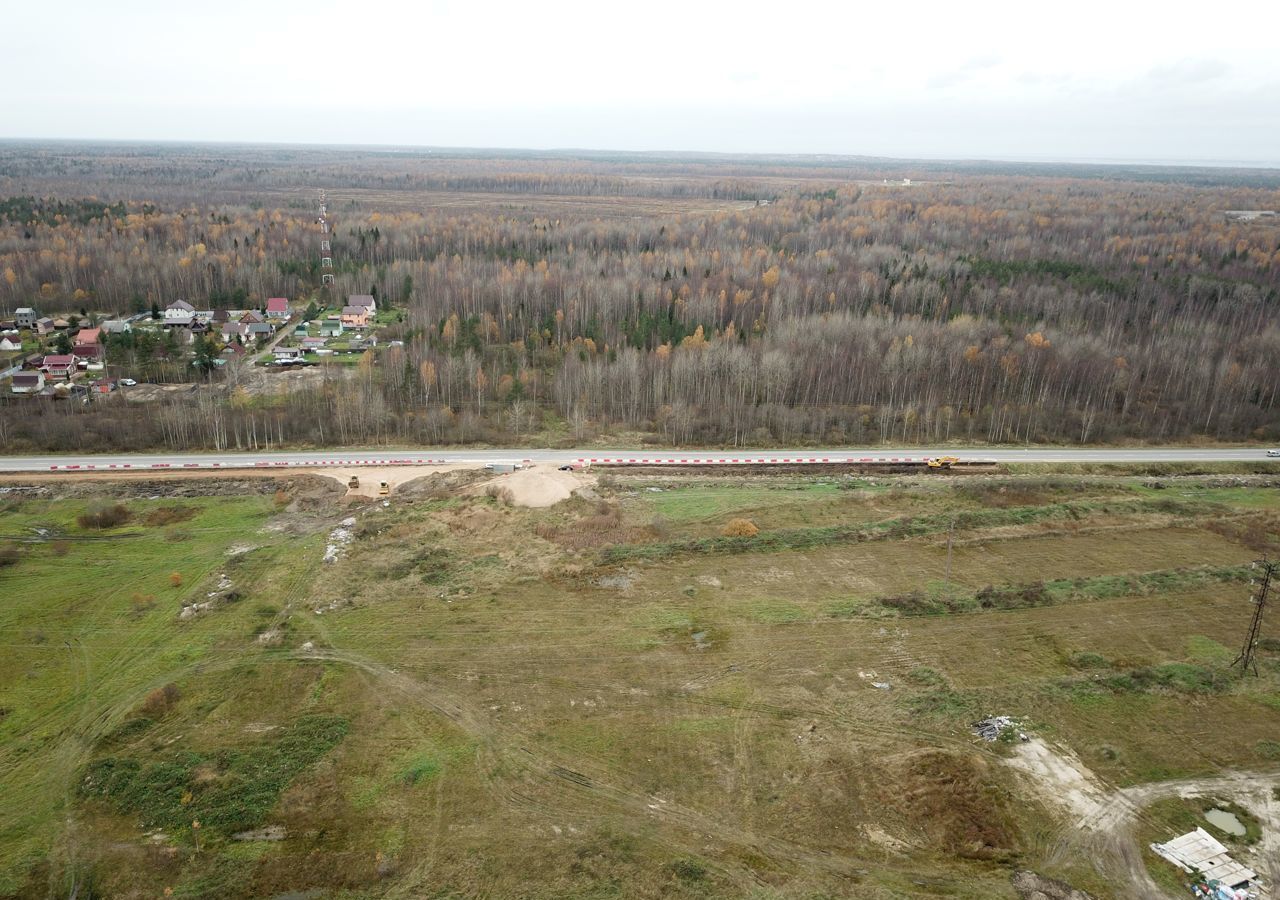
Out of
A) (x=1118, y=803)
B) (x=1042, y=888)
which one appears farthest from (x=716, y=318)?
(x=1042, y=888)

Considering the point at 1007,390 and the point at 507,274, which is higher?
the point at 507,274

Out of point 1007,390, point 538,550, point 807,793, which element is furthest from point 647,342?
point 807,793

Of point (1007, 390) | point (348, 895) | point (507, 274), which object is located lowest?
point (348, 895)

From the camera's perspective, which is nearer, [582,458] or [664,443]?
[582,458]

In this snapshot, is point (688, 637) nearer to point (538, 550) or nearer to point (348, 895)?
point (538, 550)

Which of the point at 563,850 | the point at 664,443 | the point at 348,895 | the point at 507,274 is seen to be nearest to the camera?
the point at 348,895

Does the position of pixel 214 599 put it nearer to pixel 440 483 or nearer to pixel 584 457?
pixel 440 483

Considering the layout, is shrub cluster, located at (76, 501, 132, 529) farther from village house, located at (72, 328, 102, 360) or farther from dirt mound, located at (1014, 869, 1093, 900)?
dirt mound, located at (1014, 869, 1093, 900)
